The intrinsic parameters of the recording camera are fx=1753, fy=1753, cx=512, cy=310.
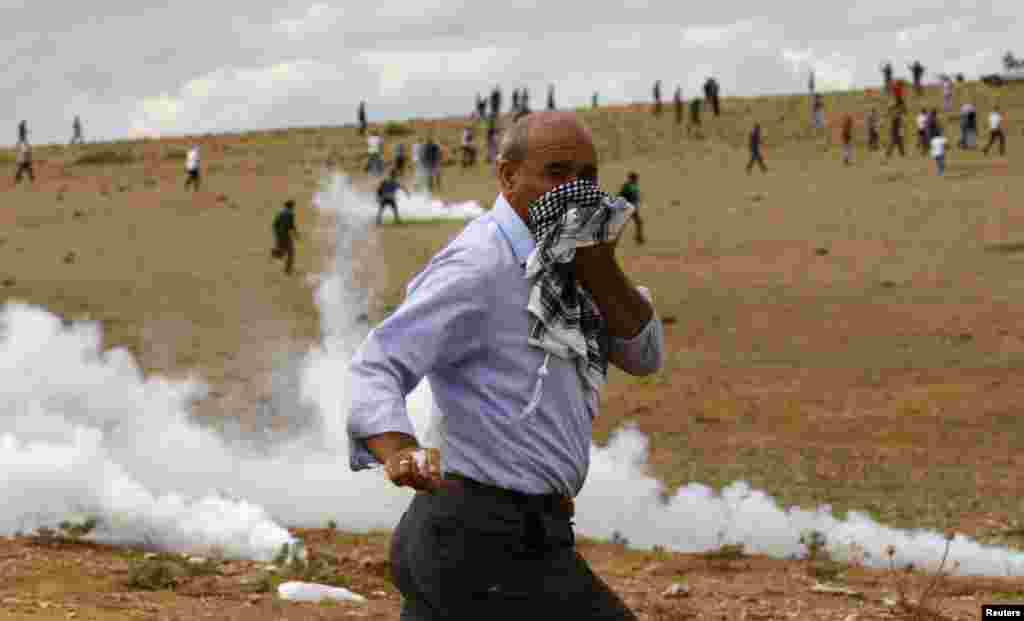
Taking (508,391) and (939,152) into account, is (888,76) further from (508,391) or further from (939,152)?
(508,391)

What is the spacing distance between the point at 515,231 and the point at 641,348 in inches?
13.6

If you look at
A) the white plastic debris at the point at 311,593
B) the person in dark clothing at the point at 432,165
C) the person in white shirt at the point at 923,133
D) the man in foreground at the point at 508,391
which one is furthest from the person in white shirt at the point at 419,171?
the man in foreground at the point at 508,391

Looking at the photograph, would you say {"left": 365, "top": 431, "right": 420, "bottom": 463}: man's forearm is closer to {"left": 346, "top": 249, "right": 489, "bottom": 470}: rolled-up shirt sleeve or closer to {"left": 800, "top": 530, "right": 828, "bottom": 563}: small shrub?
{"left": 346, "top": 249, "right": 489, "bottom": 470}: rolled-up shirt sleeve

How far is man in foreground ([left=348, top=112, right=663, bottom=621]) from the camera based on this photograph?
3.11m

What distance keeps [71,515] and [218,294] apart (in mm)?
15063

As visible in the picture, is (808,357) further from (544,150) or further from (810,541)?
(544,150)

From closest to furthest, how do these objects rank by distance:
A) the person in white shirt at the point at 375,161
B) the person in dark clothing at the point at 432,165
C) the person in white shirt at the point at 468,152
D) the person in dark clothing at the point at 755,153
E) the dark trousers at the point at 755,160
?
the person in dark clothing at the point at 755,153 → the dark trousers at the point at 755,160 → the person in dark clothing at the point at 432,165 → the person in white shirt at the point at 375,161 → the person in white shirt at the point at 468,152

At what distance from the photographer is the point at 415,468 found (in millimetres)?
2914

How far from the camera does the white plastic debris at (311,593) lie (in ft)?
25.6

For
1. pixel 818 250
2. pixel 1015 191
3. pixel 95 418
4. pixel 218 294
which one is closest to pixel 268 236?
pixel 218 294

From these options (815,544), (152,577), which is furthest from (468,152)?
(152,577)

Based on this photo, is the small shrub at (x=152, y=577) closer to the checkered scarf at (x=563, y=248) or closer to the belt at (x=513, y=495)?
the belt at (x=513, y=495)

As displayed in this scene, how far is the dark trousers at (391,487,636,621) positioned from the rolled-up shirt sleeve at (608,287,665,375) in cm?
34

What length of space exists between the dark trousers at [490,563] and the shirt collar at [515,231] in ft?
1.43
